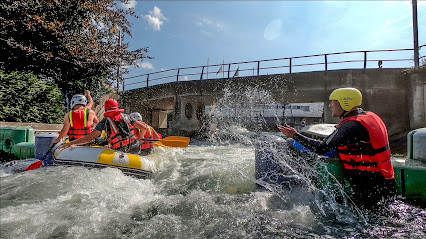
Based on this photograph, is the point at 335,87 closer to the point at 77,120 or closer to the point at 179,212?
the point at 179,212

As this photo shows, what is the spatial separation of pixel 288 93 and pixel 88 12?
499 inches

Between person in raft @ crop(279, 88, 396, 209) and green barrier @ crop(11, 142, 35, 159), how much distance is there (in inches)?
294

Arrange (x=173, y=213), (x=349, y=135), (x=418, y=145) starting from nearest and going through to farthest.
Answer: (x=349, y=135), (x=173, y=213), (x=418, y=145)

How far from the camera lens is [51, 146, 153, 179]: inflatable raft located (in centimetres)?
443

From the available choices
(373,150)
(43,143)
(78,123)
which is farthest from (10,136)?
(373,150)

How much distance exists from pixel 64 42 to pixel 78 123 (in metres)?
8.51

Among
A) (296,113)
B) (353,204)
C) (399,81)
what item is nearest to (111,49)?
(353,204)

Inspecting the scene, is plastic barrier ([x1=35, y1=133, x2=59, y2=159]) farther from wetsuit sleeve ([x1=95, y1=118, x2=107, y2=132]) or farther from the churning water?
wetsuit sleeve ([x1=95, y1=118, x2=107, y2=132])

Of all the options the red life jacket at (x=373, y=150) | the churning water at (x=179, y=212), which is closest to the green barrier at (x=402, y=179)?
the churning water at (x=179, y=212)

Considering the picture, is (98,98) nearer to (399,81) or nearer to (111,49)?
(111,49)

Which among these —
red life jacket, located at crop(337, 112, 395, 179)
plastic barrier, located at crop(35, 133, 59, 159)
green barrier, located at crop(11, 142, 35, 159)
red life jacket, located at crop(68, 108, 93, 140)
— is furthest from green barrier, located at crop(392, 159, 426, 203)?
A: green barrier, located at crop(11, 142, 35, 159)

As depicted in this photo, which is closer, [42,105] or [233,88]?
[42,105]

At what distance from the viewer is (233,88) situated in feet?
51.0

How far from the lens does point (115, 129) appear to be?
4.89m
